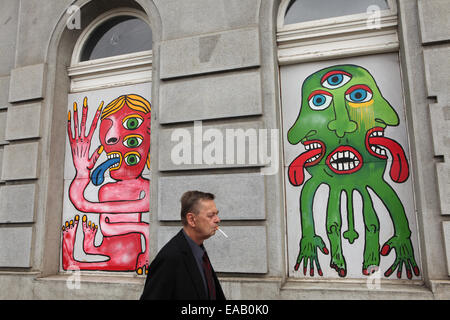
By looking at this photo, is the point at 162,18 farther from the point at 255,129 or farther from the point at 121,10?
the point at 255,129

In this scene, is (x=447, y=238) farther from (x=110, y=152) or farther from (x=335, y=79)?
(x=110, y=152)

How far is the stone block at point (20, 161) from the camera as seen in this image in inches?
231

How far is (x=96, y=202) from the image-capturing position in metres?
5.82

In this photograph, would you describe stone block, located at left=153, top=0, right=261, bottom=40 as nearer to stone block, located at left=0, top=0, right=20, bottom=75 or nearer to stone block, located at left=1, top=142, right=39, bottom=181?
stone block, located at left=1, top=142, right=39, bottom=181

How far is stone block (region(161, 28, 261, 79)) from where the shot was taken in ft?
16.2

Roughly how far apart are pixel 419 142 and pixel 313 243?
1.88m

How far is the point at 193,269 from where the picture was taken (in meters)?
2.33

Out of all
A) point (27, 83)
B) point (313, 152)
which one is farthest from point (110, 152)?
point (313, 152)

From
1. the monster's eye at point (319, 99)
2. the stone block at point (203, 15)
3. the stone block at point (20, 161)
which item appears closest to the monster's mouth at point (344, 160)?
the monster's eye at point (319, 99)

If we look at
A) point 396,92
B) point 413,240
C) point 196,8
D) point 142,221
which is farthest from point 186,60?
point 413,240

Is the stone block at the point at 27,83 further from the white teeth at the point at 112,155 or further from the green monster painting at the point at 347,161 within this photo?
the green monster painting at the point at 347,161

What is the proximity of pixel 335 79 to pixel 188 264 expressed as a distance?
378 cm

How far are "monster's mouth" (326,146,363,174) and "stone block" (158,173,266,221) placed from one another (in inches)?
41.7

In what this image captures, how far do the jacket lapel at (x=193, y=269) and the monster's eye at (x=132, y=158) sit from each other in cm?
351
